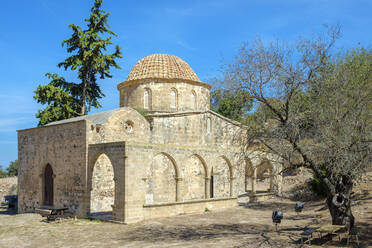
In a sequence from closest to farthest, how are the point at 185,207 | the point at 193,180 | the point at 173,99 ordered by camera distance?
1. the point at 185,207
2. the point at 193,180
3. the point at 173,99

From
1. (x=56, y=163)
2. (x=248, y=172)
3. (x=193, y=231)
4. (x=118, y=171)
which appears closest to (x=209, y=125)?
(x=248, y=172)

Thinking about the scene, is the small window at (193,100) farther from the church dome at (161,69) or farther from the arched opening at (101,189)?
the arched opening at (101,189)

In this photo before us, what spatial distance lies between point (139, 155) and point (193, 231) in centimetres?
376

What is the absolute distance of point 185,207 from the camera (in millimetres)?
14875

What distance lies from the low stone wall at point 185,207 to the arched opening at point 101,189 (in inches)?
81.5

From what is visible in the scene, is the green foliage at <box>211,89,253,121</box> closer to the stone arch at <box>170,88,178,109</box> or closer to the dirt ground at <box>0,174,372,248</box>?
the dirt ground at <box>0,174,372,248</box>

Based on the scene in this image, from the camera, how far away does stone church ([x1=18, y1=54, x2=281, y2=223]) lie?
13.5m

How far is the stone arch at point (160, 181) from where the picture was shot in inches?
725

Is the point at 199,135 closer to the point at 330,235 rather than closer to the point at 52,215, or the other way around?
the point at 52,215

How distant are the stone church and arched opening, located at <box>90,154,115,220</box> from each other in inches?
1.7

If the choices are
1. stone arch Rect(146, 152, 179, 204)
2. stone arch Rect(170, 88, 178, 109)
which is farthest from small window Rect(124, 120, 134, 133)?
stone arch Rect(170, 88, 178, 109)

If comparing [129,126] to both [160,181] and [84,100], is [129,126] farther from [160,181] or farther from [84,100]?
[84,100]

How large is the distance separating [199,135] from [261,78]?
10477 mm

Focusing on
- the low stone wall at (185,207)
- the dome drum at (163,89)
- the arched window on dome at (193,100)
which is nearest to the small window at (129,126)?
the low stone wall at (185,207)
